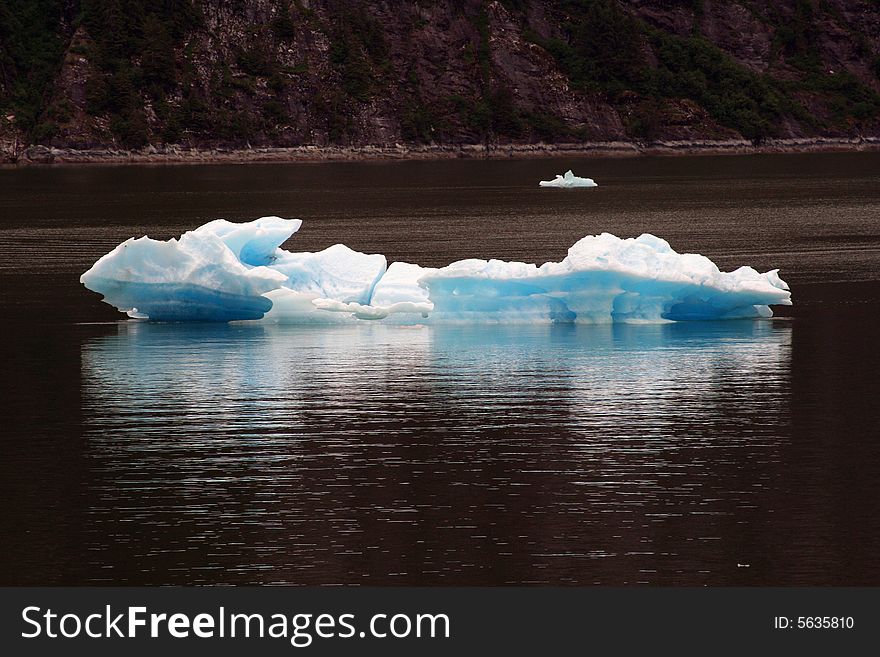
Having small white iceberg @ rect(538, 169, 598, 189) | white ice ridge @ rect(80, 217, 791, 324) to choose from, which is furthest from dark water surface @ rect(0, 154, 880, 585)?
small white iceberg @ rect(538, 169, 598, 189)

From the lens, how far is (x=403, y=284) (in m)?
33.4

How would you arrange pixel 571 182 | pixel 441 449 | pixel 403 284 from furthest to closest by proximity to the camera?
pixel 571 182, pixel 403 284, pixel 441 449

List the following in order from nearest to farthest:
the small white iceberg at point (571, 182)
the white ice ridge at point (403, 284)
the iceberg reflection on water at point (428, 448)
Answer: the iceberg reflection on water at point (428, 448)
the white ice ridge at point (403, 284)
the small white iceberg at point (571, 182)

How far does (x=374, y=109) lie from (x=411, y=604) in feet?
595

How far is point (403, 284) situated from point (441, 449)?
12447 mm

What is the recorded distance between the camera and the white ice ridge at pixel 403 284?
30703 mm

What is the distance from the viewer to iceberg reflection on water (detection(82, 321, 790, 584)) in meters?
16.6

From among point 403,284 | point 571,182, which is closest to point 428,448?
point 403,284

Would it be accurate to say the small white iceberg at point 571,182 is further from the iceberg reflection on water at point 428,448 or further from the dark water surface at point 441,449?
the iceberg reflection on water at point 428,448

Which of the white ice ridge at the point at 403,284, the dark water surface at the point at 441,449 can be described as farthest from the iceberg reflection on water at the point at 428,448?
the white ice ridge at the point at 403,284

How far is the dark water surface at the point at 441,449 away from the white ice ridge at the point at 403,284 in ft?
1.83

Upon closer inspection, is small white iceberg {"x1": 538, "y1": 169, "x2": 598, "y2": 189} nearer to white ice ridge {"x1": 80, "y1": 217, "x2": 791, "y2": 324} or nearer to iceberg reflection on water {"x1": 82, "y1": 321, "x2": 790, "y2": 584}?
white ice ridge {"x1": 80, "y1": 217, "x2": 791, "y2": 324}

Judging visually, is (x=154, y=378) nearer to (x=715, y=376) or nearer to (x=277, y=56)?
(x=715, y=376)

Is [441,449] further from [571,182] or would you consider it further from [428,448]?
[571,182]
